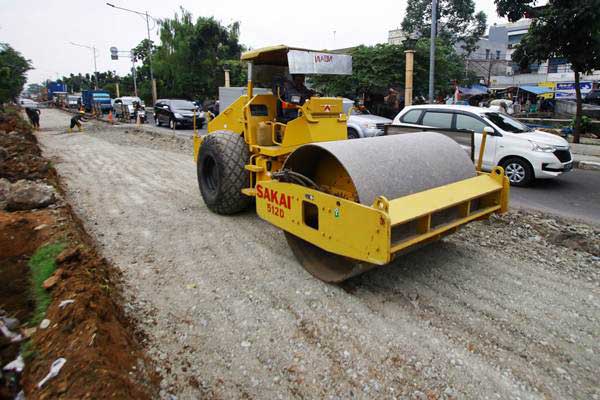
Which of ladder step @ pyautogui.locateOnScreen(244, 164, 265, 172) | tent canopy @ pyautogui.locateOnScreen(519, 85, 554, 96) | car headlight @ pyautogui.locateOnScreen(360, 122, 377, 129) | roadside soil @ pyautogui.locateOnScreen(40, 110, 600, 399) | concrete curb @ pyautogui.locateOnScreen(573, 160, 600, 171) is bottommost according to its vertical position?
roadside soil @ pyautogui.locateOnScreen(40, 110, 600, 399)

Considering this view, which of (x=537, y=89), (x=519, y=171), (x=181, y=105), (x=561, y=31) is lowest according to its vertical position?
(x=519, y=171)

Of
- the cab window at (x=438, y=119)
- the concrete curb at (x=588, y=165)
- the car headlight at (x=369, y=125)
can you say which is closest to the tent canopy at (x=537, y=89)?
the concrete curb at (x=588, y=165)

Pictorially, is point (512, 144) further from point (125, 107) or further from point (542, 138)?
point (125, 107)

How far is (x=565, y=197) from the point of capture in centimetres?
779

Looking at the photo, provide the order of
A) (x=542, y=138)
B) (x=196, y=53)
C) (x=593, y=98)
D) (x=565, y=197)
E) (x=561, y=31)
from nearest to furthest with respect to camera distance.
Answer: (x=565, y=197) → (x=542, y=138) → (x=561, y=31) → (x=593, y=98) → (x=196, y=53)

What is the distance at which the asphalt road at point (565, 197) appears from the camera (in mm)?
6809

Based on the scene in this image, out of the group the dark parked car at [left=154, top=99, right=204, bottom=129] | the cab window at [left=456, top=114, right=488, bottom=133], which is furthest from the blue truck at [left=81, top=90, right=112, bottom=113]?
the cab window at [left=456, top=114, right=488, bottom=133]

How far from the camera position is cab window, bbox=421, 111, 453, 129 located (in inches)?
357

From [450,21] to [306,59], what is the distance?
43590 mm

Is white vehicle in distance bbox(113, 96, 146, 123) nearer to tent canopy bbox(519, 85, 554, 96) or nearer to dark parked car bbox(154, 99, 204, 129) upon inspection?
dark parked car bbox(154, 99, 204, 129)

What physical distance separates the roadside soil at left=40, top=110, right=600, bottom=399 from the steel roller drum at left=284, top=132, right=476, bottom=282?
22 cm

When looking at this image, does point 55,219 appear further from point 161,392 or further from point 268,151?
point 161,392

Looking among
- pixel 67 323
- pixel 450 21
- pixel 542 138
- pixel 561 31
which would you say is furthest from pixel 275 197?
pixel 450 21

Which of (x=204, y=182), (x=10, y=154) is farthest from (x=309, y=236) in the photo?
(x=10, y=154)
